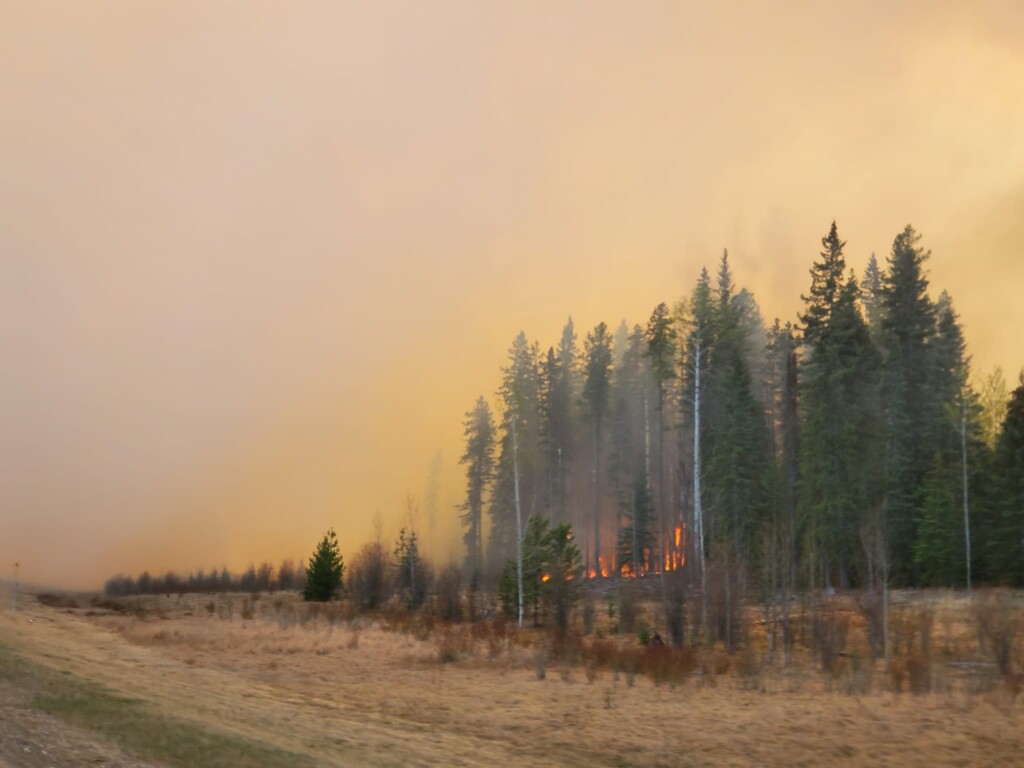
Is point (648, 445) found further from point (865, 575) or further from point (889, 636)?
point (889, 636)

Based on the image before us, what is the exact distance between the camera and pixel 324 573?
46.8 m

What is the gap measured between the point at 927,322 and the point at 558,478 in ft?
96.9

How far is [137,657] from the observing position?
21.9m

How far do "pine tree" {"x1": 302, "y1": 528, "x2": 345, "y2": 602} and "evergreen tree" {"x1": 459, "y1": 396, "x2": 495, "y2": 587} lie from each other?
21.3 meters

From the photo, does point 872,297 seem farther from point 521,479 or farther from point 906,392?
point 521,479

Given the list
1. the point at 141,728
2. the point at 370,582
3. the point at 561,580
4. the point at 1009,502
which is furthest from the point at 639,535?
the point at 141,728

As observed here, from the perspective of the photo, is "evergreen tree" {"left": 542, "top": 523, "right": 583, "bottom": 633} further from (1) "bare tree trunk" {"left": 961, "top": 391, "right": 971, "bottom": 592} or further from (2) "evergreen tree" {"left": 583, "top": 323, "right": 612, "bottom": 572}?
(2) "evergreen tree" {"left": 583, "top": 323, "right": 612, "bottom": 572}

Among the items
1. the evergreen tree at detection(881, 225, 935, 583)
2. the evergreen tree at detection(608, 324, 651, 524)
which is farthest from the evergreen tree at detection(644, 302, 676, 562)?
the evergreen tree at detection(881, 225, 935, 583)

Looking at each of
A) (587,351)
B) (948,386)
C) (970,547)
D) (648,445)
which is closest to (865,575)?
(970,547)

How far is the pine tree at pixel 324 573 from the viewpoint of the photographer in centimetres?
4684

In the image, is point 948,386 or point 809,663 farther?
point 948,386

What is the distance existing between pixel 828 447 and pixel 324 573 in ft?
95.7

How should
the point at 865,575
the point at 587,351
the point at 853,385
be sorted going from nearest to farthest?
1. the point at 865,575
2. the point at 853,385
3. the point at 587,351

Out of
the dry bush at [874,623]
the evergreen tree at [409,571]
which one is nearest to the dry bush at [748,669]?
the dry bush at [874,623]
